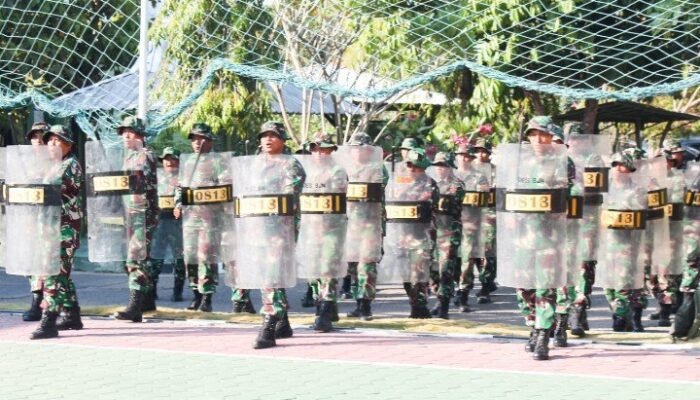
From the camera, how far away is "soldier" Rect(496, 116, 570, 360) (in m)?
10.2

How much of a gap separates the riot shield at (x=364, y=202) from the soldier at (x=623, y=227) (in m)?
2.18

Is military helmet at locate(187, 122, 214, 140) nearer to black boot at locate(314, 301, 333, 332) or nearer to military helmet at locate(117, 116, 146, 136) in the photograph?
military helmet at locate(117, 116, 146, 136)

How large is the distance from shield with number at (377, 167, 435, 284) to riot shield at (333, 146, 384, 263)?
5.5 inches

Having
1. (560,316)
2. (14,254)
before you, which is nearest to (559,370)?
(560,316)

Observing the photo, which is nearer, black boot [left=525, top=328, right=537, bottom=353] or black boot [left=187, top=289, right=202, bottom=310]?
black boot [left=525, top=328, right=537, bottom=353]

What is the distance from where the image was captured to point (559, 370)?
9.72 meters

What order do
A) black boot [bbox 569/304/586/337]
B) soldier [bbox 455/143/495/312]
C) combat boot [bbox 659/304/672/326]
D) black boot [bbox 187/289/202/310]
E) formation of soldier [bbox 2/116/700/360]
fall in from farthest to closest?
soldier [bbox 455/143/495/312]
black boot [bbox 187/289/202/310]
combat boot [bbox 659/304/672/326]
black boot [bbox 569/304/586/337]
formation of soldier [bbox 2/116/700/360]

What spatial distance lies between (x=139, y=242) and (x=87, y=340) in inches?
62.5

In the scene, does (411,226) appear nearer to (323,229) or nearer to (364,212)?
(364,212)

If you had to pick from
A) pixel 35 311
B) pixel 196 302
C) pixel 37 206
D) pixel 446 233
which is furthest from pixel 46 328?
pixel 446 233

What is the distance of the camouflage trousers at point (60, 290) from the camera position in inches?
448

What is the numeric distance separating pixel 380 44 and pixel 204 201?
2817mm

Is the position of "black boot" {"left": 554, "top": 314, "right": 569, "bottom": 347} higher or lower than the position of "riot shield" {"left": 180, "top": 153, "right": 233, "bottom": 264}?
lower

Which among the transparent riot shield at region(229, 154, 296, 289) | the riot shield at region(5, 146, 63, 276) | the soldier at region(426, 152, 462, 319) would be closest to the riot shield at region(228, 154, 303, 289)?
the transparent riot shield at region(229, 154, 296, 289)
